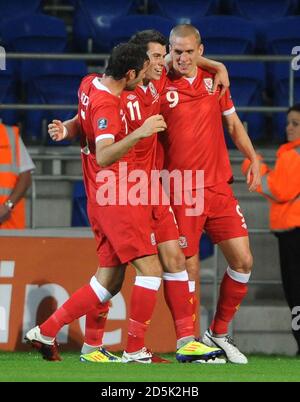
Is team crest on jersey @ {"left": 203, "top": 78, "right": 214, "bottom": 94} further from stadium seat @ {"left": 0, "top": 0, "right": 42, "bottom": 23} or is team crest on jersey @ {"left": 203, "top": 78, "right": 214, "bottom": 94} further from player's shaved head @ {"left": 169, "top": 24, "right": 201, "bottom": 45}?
stadium seat @ {"left": 0, "top": 0, "right": 42, "bottom": 23}

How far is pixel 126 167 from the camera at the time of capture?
8.07 m

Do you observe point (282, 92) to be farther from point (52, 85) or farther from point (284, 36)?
point (52, 85)

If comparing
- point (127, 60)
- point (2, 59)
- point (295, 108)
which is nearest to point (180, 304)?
point (127, 60)

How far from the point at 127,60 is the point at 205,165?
1022 millimetres

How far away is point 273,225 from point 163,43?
2.47 meters

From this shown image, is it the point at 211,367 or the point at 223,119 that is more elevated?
the point at 223,119

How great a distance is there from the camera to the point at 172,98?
8.50 m

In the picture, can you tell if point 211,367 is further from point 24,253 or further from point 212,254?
point 212,254

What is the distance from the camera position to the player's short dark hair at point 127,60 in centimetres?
785

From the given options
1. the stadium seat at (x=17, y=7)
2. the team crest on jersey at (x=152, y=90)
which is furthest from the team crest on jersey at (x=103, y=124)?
the stadium seat at (x=17, y=7)

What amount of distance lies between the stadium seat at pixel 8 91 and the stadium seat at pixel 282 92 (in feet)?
7.29

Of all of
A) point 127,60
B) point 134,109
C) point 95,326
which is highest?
point 127,60

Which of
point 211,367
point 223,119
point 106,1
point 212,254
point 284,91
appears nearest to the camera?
point 211,367
